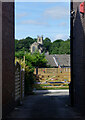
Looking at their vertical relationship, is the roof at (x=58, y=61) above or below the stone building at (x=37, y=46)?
below

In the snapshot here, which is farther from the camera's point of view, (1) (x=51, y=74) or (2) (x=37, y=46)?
(2) (x=37, y=46)

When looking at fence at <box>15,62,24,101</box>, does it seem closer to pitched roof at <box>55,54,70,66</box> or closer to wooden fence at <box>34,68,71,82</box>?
wooden fence at <box>34,68,71,82</box>

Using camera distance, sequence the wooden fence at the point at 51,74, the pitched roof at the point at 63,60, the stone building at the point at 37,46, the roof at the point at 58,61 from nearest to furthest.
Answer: the wooden fence at the point at 51,74 → the roof at the point at 58,61 → the pitched roof at the point at 63,60 → the stone building at the point at 37,46

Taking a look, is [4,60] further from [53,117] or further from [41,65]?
[41,65]

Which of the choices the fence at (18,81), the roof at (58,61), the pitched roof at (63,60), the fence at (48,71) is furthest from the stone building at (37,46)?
the fence at (18,81)

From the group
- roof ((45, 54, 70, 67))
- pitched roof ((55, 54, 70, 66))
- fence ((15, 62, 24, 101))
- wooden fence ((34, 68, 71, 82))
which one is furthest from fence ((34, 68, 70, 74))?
pitched roof ((55, 54, 70, 66))

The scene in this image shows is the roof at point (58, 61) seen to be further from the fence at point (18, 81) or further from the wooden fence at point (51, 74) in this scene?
the fence at point (18, 81)

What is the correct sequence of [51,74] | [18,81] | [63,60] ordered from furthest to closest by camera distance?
[63,60], [51,74], [18,81]

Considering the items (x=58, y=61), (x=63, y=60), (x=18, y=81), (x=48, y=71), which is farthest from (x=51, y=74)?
(x=63, y=60)

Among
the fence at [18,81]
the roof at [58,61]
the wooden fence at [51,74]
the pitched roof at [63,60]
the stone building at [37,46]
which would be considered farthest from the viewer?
the stone building at [37,46]

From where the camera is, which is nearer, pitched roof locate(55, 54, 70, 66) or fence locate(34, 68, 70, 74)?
fence locate(34, 68, 70, 74)

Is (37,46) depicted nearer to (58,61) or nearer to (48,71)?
(58,61)

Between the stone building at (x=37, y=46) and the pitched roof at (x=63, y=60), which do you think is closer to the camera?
the pitched roof at (x=63, y=60)

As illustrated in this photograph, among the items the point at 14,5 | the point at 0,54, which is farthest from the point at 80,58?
the point at 14,5
